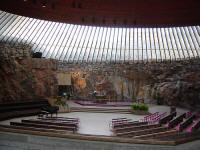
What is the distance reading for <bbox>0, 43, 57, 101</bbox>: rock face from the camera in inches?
540

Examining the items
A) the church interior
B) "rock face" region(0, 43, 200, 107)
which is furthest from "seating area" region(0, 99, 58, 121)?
"rock face" region(0, 43, 200, 107)

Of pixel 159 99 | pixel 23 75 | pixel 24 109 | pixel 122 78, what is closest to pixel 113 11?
pixel 23 75

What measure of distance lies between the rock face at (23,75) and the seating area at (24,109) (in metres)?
0.99

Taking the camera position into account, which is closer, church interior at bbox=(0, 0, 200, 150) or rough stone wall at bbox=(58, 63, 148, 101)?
church interior at bbox=(0, 0, 200, 150)

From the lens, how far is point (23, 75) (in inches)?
600

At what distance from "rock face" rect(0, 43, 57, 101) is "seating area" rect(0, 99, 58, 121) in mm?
991

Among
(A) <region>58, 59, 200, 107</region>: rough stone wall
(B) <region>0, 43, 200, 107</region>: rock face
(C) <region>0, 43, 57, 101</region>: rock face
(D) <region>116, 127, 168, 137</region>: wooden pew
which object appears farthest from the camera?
(A) <region>58, 59, 200, 107</region>: rough stone wall

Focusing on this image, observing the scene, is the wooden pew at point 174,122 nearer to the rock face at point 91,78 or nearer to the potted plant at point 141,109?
the potted plant at point 141,109

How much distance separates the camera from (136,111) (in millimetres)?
→ 14438

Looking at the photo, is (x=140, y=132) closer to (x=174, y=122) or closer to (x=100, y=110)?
(x=174, y=122)

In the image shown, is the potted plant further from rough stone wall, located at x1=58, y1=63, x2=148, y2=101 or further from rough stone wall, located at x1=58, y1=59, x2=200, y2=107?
rough stone wall, located at x1=58, y1=63, x2=148, y2=101

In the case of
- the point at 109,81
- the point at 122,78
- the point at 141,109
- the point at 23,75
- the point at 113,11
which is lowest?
the point at 141,109

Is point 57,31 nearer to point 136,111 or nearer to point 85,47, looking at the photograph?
point 85,47

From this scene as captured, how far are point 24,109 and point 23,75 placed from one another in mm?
3145
